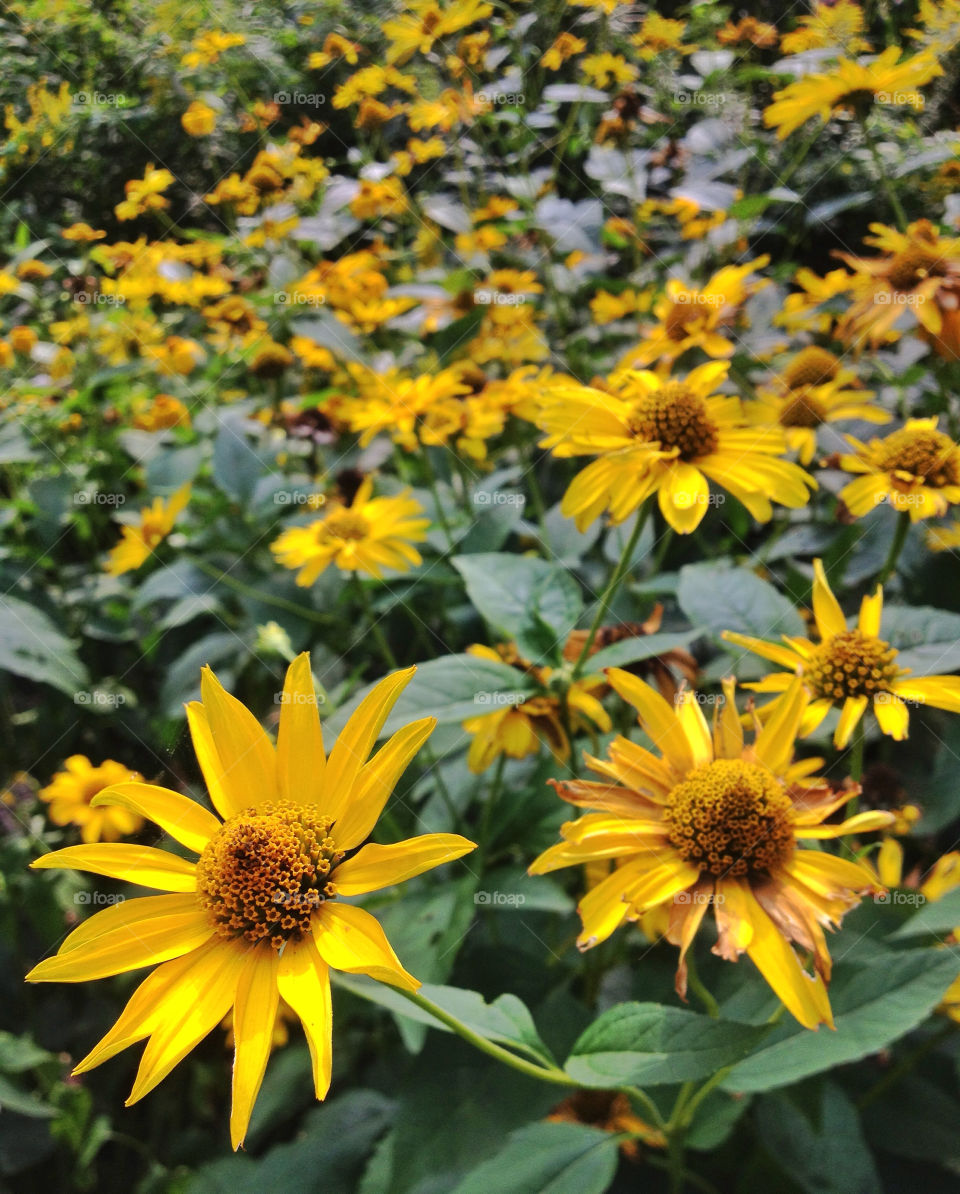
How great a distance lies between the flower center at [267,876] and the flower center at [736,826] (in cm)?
35

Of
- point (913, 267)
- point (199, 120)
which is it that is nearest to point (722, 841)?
point (913, 267)

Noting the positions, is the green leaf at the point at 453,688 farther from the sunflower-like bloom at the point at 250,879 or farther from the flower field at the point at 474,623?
the sunflower-like bloom at the point at 250,879

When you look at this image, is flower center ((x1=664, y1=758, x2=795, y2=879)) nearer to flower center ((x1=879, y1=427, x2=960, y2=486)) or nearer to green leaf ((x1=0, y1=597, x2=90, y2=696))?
flower center ((x1=879, y1=427, x2=960, y2=486))

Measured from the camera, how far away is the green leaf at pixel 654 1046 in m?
0.74

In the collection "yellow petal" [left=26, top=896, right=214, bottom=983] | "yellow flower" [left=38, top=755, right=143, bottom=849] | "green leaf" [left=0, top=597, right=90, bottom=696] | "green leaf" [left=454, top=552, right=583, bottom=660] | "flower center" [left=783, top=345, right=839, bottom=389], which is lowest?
"yellow flower" [left=38, top=755, right=143, bottom=849]

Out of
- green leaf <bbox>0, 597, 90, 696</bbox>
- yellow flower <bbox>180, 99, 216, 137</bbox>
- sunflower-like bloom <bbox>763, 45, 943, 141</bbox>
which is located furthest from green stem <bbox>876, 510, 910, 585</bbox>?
yellow flower <bbox>180, 99, 216, 137</bbox>

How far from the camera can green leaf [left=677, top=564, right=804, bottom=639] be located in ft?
3.82

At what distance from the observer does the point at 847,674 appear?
1007 millimetres

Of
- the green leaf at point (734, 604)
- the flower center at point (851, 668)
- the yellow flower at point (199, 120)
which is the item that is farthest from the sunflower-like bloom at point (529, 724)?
the yellow flower at point (199, 120)

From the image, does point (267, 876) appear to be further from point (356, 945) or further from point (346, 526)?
point (346, 526)

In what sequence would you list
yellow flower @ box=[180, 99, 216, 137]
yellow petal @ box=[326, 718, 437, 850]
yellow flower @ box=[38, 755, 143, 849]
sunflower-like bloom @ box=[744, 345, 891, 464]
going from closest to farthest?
yellow petal @ box=[326, 718, 437, 850], sunflower-like bloom @ box=[744, 345, 891, 464], yellow flower @ box=[38, 755, 143, 849], yellow flower @ box=[180, 99, 216, 137]

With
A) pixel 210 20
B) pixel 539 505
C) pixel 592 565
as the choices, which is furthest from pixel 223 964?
pixel 210 20

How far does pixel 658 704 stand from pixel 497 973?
58cm

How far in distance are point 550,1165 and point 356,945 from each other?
0.50 m
